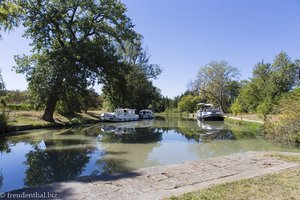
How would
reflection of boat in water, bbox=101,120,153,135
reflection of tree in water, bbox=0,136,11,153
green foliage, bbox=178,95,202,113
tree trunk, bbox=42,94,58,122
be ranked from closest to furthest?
1. reflection of tree in water, bbox=0,136,11,153
2. reflection of boat in water, bbox=101,120,153,135
3. tree trunk, bbox=42,94,58,122
4. green foliage, bbox=178,95,202,113

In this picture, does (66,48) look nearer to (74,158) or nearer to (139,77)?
(74,158)

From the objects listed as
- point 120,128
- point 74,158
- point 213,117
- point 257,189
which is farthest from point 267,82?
point 257,189

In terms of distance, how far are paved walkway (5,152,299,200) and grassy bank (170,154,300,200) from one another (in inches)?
15.8

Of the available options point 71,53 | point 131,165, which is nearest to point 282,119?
point 131,165

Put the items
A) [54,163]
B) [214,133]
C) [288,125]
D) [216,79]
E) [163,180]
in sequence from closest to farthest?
[163,180]
[54,163]
[288,125]
[214,133]
[216,79]

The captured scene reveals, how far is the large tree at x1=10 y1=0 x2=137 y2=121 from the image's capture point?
22.7 metres

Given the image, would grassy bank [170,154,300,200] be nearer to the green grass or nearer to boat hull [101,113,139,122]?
the green grass

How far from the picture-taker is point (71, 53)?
22172 mm

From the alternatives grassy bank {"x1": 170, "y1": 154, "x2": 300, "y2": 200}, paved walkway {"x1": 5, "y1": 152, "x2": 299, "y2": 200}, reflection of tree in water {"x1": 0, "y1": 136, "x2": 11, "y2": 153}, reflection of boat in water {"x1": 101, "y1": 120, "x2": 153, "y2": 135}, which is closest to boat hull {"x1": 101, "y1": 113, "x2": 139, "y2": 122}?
reflection of boat in water {"x1": 101, "y1": 120, "x2": 153, "y2": 135}

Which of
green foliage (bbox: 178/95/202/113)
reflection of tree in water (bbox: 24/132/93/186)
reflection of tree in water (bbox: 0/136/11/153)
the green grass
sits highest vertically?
green foliage (bbox: 178/95/202/113)

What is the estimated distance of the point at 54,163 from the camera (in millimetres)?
9328

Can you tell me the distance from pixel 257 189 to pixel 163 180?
197 cm

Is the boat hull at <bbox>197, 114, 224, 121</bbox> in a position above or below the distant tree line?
below

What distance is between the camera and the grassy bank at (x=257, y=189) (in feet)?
15.5
